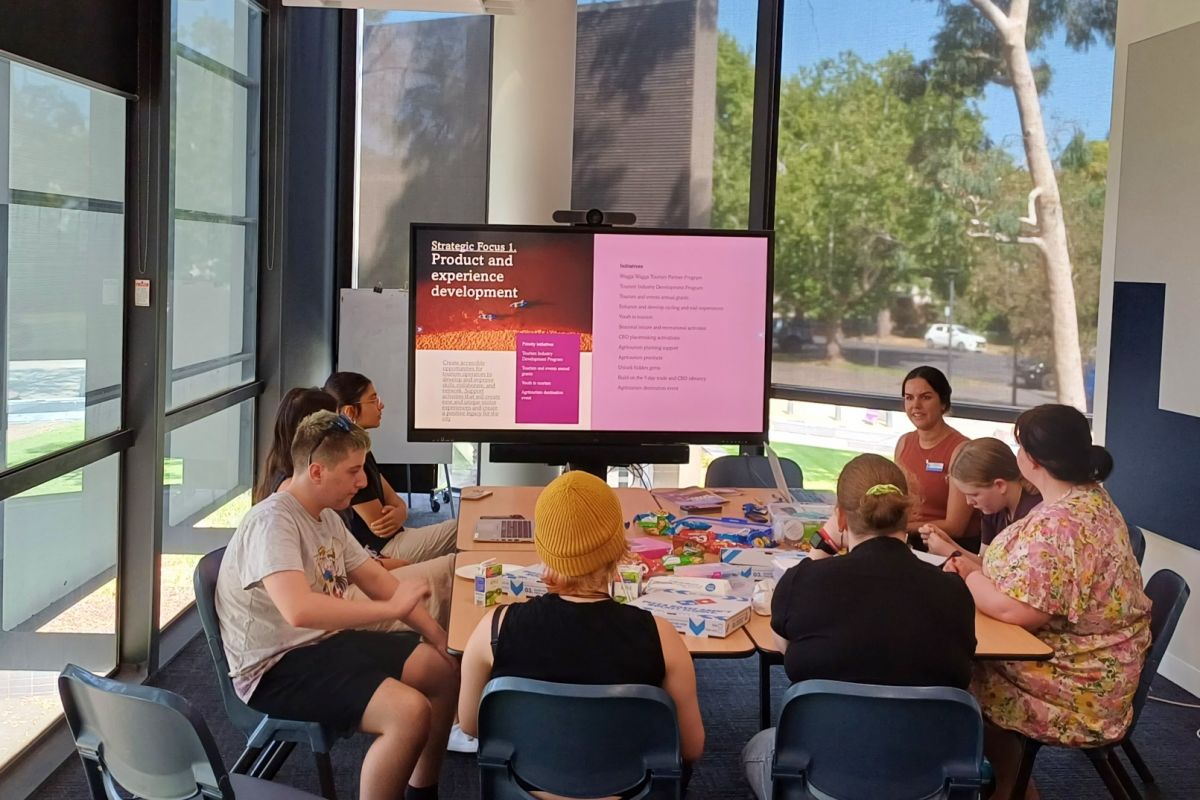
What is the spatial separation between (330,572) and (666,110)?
4.01 m

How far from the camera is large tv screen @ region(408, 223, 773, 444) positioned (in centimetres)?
451

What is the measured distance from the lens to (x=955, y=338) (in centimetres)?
576

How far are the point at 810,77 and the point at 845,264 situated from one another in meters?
1.00

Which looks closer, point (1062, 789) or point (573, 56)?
point (1062, 789)

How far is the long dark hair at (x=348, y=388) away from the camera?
13.2 feet

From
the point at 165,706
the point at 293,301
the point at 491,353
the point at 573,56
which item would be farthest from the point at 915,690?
the point at 293,301

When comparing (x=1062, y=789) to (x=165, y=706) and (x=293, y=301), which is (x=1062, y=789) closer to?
(x=165, y=706)

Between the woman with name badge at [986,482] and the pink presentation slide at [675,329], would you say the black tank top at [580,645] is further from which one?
the pink presentation slide at [675,329]

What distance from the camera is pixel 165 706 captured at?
6.23 ft

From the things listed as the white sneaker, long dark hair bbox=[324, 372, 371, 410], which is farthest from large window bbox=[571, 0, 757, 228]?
the white sneaker

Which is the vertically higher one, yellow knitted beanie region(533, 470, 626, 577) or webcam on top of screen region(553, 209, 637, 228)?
webcam on top of screen region(553, 209, 637, 228)

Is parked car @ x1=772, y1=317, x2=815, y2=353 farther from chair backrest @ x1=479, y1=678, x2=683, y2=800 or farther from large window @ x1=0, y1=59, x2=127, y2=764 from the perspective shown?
chair backrest @ x1=479, y1=678, x2=683, y2=800

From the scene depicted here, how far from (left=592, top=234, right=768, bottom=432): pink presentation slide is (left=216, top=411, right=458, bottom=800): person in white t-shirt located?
181cm

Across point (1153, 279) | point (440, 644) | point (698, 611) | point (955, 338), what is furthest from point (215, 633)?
point (955, 338)
